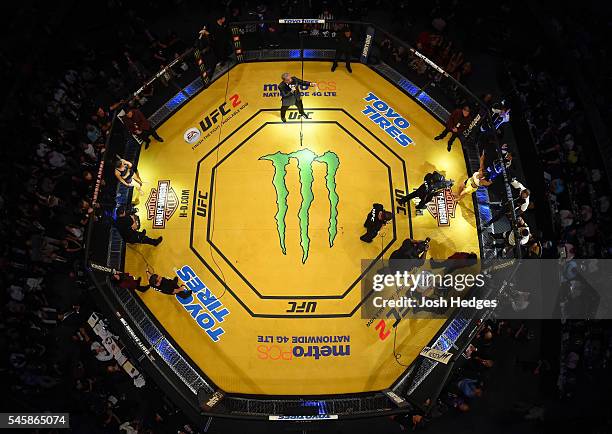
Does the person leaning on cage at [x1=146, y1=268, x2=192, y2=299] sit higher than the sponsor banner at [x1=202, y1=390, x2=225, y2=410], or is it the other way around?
the person leaning on cage at [x1=146, y1=268, x2=192, y2=299]

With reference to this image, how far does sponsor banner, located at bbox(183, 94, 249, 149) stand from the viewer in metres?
12.0

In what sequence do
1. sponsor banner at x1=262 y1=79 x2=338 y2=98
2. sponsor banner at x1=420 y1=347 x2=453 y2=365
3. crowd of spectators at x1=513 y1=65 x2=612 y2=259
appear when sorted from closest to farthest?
sponsor banner at x1=420 y1=347 x2=453 y2=365
crowd of spectators at x1=513 y1=65 x2=612 y2=259
sponsor banner at x1=262 y1=79 x2=338 y2=98

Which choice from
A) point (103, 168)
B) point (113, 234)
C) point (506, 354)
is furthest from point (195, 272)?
A: point (506, 354)

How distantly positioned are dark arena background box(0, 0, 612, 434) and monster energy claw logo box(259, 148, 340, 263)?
58mm

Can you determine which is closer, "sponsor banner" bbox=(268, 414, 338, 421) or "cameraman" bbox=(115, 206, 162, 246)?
"sponsor banner" bbox=(268, 414, 338, 421)

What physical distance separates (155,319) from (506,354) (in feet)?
26.0

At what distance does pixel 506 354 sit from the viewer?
9.97 m

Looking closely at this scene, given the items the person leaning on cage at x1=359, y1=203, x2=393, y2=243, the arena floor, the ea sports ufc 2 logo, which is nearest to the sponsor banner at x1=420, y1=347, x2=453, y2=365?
the arena floor

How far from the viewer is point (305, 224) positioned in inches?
428

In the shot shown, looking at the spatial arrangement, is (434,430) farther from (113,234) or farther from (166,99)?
(166,99)

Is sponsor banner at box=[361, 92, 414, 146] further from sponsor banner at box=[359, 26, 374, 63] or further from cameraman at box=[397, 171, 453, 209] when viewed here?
cameraman at box=[397, 171, 453, 209]

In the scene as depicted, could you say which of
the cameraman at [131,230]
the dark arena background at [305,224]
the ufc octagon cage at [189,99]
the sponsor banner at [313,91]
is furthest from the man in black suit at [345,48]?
the cameraman at [131,230]

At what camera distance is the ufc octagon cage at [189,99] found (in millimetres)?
8945

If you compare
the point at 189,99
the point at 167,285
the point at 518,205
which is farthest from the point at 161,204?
the point at 518,205
